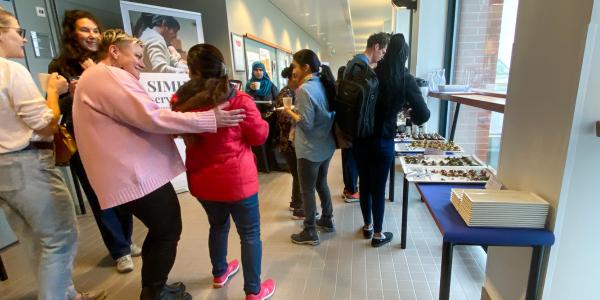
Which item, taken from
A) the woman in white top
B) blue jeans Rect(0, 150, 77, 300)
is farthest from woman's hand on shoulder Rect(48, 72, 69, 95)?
blue jeans Rect(0, 150, 77, 300)

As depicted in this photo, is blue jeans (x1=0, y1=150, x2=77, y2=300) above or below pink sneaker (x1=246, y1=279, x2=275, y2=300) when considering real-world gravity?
above

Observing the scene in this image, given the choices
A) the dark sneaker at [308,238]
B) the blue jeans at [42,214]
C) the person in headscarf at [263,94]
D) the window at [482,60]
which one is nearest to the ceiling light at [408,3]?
the window at [482,60]

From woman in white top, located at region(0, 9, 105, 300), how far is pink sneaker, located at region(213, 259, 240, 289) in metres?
0.74

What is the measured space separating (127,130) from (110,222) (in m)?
1.05

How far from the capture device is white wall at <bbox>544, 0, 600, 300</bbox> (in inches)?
35.4

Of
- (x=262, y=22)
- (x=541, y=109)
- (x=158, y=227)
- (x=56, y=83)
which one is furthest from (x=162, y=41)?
(x=541, y=109)

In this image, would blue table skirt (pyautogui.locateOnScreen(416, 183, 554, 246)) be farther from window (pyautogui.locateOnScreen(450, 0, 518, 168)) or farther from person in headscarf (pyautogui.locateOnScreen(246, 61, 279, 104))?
person in headscarf (pyautogui.locateOnScreen(246, 61, 279, 104))

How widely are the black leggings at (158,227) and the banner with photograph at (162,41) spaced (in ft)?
6.38

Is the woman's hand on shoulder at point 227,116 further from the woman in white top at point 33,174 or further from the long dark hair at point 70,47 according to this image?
the long dark hair at point 70,47

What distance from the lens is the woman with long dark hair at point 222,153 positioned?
4.13 feet

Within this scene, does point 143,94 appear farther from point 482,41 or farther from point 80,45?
point 482,41

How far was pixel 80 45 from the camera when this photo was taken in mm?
1720

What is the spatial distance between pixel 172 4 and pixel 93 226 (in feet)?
10.3

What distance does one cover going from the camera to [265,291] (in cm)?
169
